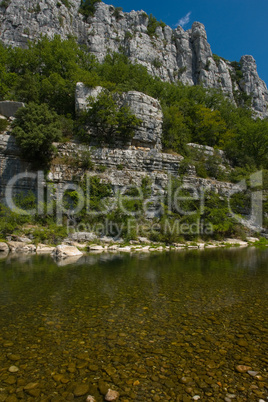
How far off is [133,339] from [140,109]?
2779 centimetres

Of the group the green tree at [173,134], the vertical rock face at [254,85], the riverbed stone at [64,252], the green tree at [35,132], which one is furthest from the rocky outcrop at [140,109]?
the vertical rock face at [254,85]

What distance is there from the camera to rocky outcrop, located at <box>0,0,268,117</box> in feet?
161

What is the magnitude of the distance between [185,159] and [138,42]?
49.5 metres

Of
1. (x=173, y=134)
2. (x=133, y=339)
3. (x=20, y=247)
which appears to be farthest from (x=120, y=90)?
(x=133, y=339)

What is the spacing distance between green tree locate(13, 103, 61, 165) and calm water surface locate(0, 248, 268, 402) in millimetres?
15928

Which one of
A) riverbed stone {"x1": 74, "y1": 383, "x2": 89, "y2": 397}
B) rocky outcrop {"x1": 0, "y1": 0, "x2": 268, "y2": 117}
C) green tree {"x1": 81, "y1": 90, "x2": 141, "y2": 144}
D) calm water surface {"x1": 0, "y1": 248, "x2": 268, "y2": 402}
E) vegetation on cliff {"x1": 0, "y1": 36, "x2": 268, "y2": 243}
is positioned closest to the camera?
riverbed stone {"x1": 74, "y1": 383, "x2": 89, "y2": 397}

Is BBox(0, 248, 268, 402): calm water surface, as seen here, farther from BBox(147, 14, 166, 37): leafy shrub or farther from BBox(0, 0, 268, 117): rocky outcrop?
BBox(147, 14, 166, 37): leafy shrub

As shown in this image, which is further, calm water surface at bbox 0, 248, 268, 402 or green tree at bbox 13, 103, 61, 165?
green tree at bbox 13, 103, 61, 165

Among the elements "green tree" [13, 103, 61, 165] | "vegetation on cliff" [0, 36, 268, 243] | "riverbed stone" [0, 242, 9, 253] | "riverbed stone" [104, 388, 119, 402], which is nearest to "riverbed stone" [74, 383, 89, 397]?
"riverbed stone" [104, 388, 119, 402]

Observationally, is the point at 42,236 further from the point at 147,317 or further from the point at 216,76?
the point at 216,76

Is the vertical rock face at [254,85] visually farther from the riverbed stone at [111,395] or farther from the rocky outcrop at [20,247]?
the riverbed stone at [111,395]

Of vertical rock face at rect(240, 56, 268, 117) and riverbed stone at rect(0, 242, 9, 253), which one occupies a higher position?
vertical rock face at rect(240, 56, 268, 117)

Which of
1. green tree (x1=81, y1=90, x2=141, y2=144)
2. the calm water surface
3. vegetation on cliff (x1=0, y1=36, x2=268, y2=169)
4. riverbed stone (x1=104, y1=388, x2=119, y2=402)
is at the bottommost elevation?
the calm water surface

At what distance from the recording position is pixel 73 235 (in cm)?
2033
